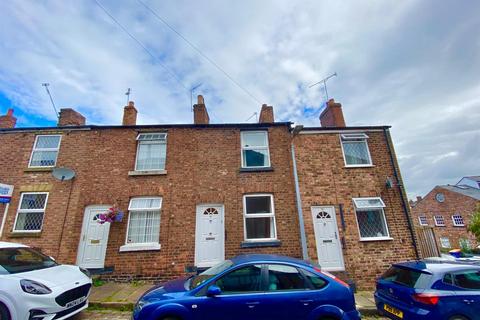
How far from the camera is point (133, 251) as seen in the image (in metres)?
7.33

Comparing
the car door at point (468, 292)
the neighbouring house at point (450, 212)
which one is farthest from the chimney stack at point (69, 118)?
the neighbouring house at point (450, 212)

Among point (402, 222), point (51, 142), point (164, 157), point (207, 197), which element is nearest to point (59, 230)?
point (51, 142)

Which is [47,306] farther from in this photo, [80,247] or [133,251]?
[80,247]

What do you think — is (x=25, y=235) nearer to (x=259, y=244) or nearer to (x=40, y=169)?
(x=40, y=169)

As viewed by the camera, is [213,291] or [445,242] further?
[445,242]

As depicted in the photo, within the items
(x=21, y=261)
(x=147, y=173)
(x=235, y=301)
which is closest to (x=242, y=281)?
(x=235, y=301)

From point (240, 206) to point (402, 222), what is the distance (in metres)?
6.23

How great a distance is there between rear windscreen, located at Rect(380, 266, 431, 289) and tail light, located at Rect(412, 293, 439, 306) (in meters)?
0.16

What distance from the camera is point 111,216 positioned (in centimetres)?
737

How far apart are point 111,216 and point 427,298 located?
28.9 feet

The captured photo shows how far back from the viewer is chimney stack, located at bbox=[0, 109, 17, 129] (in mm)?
9234

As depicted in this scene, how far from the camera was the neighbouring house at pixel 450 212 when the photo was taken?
895 inches

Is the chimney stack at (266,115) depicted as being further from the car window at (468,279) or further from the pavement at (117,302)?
the car window at (468,279)

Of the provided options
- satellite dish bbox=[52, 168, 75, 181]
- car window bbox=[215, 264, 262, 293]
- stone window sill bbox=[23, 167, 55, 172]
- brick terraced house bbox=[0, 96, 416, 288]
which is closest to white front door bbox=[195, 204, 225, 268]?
brick terraced house bbox=[0, 96, 416, 288]
